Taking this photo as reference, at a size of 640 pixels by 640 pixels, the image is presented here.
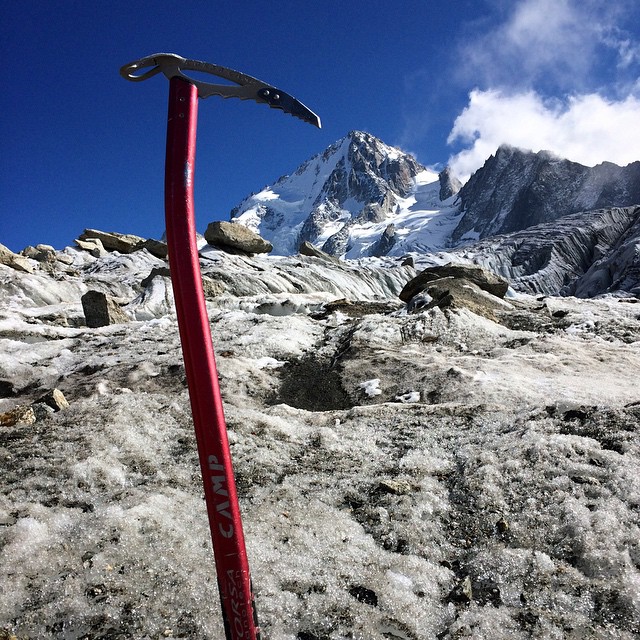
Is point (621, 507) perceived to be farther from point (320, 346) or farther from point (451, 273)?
point (451, 273)

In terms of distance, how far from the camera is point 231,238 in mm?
26719

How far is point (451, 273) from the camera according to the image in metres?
17.3

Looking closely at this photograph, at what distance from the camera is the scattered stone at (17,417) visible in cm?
465

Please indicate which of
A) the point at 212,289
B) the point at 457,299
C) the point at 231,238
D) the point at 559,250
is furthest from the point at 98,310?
the point at 559,250

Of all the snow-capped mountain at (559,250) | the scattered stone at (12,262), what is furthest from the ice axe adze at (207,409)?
the snow-capped mountain at (559,250)

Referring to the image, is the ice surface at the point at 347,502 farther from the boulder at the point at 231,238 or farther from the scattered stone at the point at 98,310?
the boulder at the point at 231,238

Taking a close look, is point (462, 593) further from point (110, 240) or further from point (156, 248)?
point (110, 240)

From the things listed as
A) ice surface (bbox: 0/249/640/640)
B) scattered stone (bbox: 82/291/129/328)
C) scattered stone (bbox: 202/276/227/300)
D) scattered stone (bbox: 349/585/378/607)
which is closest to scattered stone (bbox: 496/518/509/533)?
ice surface (bbox: 0/249/640/640)

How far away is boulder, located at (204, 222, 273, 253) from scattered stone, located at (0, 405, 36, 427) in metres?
22.8

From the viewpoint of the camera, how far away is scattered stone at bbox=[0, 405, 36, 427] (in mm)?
4652

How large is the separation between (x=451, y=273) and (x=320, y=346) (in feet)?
33.4

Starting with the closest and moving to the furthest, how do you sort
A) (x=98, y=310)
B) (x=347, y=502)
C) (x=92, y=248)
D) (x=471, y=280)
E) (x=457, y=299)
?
(x=347, y=502)
(x=457, y=299)
(x=98, y=310)
(x=471, y=280)
(x=92, y=248)

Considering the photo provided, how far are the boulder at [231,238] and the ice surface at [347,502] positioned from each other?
66.0 feet

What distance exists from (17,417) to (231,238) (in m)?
22.9
